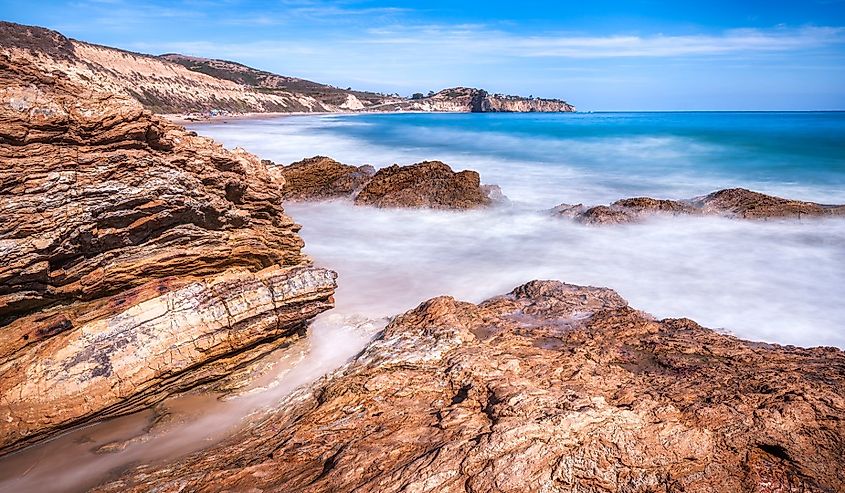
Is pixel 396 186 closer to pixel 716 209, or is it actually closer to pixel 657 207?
pixel 657 207

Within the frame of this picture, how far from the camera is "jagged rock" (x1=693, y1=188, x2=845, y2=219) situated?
1256 centimetres

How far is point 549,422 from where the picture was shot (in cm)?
346

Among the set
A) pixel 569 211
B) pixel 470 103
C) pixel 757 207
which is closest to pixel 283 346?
pixel 569 211

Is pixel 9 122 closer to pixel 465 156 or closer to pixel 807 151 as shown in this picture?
pixel 465 156

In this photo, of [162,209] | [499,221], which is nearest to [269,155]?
[499,221]

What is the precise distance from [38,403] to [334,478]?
2748 mm

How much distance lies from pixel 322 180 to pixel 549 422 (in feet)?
44.5

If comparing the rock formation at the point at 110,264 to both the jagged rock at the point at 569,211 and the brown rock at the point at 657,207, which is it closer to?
Result: the jagged rock at the point at 569,211

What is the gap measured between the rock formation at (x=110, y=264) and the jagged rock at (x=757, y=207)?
11.8 metres

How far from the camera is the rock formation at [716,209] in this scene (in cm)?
1251

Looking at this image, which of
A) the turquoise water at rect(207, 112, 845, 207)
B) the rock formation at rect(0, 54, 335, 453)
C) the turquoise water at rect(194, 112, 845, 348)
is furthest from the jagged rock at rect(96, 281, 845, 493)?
the turquoise water at rect(207, 112, 845, 207)

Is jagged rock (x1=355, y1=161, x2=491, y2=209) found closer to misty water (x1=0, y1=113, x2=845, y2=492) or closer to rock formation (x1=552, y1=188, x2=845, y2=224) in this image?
misty water (x1=0, y1=113, x2=845, y2=492)

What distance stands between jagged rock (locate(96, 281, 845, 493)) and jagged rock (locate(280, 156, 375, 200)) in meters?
10.6

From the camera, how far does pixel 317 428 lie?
395cm
